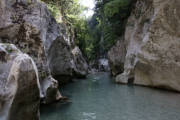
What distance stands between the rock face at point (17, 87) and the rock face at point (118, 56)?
1775 centimetres

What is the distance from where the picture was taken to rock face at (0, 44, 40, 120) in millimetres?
4406

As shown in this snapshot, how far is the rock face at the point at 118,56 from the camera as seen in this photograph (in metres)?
22.0

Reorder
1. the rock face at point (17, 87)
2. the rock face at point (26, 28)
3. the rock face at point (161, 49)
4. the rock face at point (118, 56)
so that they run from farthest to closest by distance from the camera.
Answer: the rock face at point (118, 56)
the rock face at point (161, 49)
the rock face at point (26, 28)
the rock face at point (17, 87)

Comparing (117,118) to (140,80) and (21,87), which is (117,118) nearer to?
(21,87)

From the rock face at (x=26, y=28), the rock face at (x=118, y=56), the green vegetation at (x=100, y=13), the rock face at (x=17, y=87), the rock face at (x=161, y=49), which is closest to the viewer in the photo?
the rock face at (x=17, y=87)

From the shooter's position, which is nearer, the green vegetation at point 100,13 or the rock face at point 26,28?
the rock face at point 26,28

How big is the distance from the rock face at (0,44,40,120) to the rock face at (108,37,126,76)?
58.2 feet

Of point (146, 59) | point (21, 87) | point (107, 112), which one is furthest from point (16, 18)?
point (146, 59)

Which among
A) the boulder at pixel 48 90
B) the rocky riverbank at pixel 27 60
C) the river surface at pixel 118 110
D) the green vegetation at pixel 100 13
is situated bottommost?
the river surface at pixel 118 110

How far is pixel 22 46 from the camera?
8242mm

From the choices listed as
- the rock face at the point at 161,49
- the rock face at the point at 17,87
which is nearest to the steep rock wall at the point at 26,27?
the rock face at the point at 17,87

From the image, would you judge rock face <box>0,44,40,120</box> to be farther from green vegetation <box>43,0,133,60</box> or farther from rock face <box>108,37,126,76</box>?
rock face <box>108,37,126,76</box>

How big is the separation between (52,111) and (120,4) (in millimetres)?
13800

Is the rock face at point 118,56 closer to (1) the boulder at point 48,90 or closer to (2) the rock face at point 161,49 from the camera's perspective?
(2) the rock face at point 161,49
